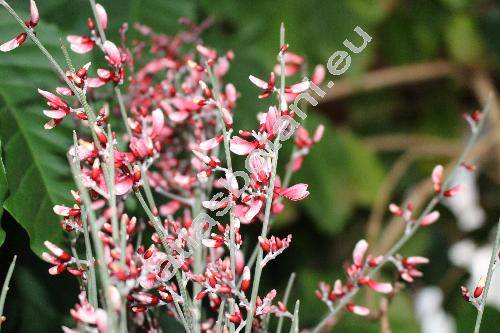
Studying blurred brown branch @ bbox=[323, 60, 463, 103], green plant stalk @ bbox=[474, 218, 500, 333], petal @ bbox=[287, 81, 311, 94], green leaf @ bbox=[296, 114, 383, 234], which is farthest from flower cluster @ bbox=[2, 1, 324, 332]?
blurred brown branch @ bbox=[323, 60, 463, 103]

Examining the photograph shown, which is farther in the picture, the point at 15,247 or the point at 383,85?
the point at 383,85

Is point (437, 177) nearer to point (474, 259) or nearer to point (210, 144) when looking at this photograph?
point (210, 144)

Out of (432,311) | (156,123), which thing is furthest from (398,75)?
(156,123)

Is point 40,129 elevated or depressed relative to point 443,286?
elevated

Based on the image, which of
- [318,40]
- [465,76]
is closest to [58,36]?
[318,40]

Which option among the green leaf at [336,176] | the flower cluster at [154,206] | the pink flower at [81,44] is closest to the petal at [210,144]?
the flower cluster at [154,206]

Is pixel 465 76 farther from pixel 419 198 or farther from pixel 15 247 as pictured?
pixel 15 247
